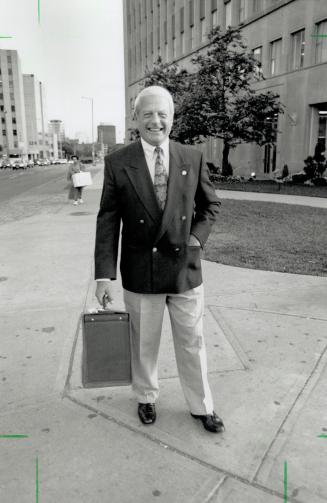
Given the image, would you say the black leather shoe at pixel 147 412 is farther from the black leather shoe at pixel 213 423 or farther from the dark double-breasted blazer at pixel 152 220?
the dark double-breasted blazer at pixel 152 220

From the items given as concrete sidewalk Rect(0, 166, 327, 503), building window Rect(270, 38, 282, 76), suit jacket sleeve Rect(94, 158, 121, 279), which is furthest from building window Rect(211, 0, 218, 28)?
suit jacket sleeve Rect(94, 158, 121, 279)

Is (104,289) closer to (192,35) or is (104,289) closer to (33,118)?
(192,35)

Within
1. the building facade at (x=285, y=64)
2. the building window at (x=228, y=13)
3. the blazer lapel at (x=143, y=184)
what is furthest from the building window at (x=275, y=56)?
the blazer lapel at (x=143, y=184)

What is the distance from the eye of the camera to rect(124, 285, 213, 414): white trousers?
109 inches

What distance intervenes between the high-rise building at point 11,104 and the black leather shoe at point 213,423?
152311mm

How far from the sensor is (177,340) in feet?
9.37

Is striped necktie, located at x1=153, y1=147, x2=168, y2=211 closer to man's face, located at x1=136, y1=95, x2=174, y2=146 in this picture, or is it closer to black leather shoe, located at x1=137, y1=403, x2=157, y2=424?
man's face, located at x1=136, y1=95, x2=174, y2=146

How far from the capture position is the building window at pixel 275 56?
95.3 feet

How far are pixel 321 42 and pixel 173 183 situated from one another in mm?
26527

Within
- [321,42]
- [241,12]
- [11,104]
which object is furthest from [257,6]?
[11,104]

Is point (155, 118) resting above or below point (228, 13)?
below

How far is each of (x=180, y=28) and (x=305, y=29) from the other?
22.6m

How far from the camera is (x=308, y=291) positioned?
539 centimetres

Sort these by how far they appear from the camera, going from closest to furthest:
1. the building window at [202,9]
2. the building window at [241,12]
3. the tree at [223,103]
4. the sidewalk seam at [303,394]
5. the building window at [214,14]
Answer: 1. the sidewalk seam at [303,394]
2. the tree at [223,103]
3. the building window at [241,12]
4. the building window at [214,14]
5. the building window at [202,9]
